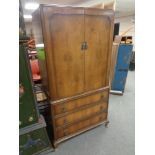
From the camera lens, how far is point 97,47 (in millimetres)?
1632

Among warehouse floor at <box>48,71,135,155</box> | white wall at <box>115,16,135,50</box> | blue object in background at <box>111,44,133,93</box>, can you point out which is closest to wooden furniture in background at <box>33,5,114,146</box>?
warehouse floor at <box>48,71,135,155</box>

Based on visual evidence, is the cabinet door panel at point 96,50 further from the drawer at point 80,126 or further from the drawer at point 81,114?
the drawer at point 80,126

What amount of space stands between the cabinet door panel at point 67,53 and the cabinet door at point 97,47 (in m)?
0.09

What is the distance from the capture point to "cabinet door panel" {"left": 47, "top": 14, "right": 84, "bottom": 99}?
132 centimetres

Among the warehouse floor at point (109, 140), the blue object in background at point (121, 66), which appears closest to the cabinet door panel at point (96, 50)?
the warehouse floor at point (109, 140)

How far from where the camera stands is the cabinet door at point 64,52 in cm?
130

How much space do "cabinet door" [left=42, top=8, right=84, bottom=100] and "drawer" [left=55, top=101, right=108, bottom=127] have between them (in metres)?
0.32

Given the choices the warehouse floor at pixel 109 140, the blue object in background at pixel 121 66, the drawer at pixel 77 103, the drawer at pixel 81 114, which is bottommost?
the warehouse floor at pixel 109 140

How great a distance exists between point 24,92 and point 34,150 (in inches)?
32.2

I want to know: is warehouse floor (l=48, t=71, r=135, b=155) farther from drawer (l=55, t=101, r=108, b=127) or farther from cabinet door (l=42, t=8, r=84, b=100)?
cabinet door (l=42, t=8, r=84, b=100)

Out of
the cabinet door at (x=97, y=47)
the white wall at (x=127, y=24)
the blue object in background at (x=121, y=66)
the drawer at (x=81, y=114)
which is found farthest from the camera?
the white wall at (x=127, y=24)

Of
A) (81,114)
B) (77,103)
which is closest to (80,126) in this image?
(81,114)

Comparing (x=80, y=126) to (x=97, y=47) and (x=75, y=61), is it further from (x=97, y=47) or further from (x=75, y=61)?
(x=97, y=47)
